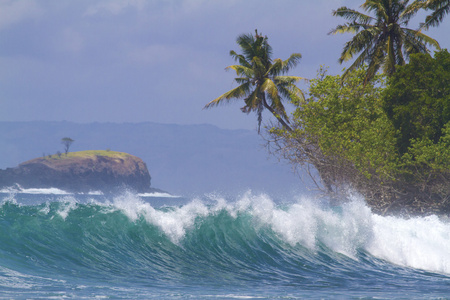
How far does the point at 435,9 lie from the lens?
29594 mm

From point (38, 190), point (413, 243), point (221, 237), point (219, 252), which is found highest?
point (38, 190)

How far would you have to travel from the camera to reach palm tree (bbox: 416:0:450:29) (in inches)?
1128

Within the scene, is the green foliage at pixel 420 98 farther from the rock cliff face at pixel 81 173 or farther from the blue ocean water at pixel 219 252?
the rock cliff face at pixel 81 173

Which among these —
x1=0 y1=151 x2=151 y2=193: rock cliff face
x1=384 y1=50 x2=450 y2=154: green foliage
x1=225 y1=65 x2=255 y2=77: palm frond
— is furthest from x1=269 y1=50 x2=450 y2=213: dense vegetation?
x1=0 y1=151 x2=151 y2=193: rock cliff face

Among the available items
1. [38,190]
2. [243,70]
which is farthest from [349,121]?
[38,190]

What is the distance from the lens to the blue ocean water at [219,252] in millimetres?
10492

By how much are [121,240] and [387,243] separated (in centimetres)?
791

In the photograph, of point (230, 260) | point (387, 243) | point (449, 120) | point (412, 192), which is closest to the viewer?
A: point (230, 260)

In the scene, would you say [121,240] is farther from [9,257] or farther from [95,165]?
[95,165]

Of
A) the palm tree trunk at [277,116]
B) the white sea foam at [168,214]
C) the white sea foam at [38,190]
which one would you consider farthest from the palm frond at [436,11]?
the white sea foam at [38,190]

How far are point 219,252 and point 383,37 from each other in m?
21.1

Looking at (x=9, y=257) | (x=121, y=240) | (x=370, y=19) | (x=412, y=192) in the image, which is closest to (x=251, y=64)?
(x=370, y=19)

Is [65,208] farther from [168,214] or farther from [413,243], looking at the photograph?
[413,243]

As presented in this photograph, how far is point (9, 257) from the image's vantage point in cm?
1230
